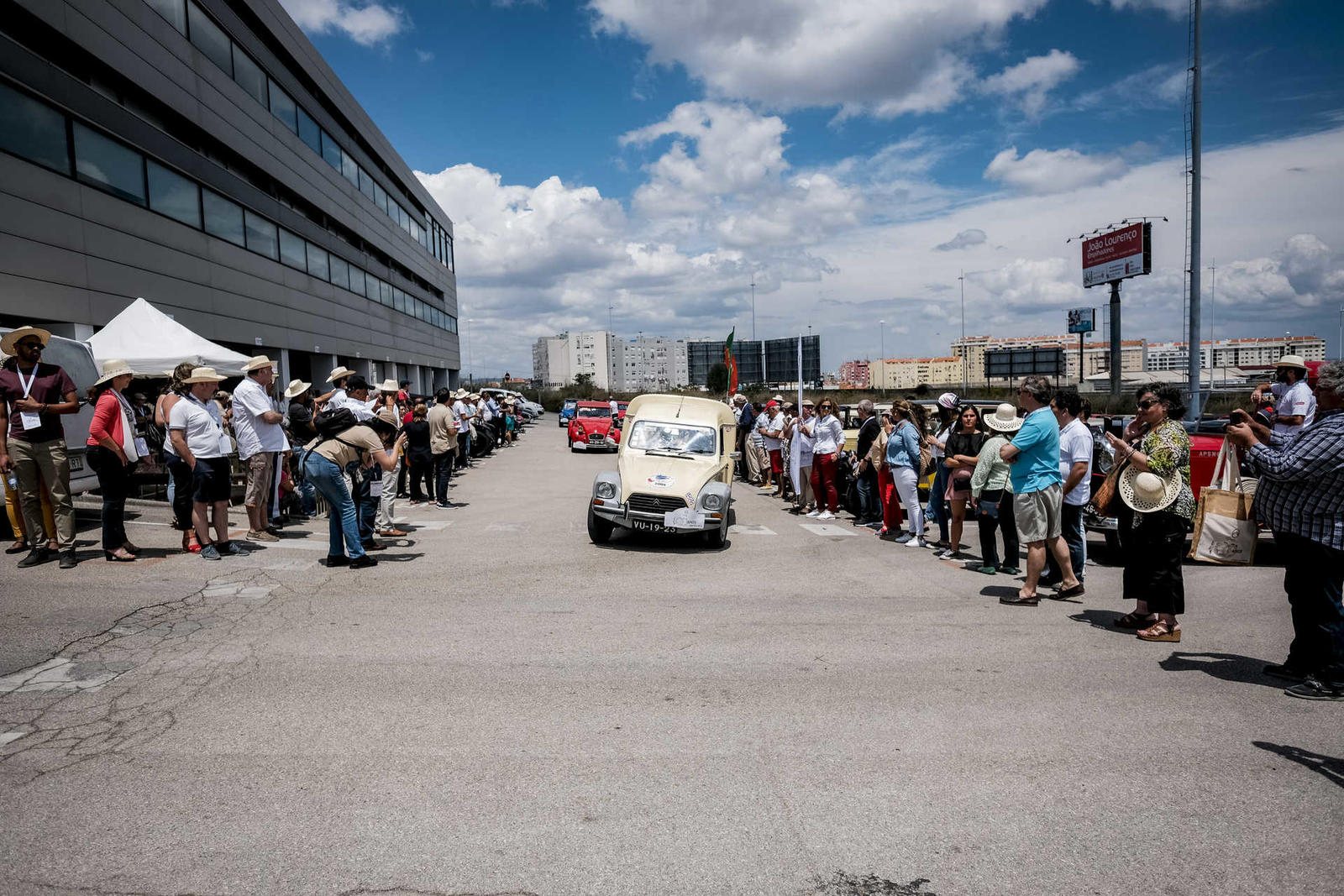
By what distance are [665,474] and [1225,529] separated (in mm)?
6296

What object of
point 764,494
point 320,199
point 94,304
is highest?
point 320,199

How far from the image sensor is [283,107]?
32.9 m

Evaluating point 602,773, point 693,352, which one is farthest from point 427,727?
point 693,352

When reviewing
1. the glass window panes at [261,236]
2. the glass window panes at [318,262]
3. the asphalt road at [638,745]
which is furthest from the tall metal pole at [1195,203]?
the glass window panes at [318,262]

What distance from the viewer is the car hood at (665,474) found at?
33.3 feet

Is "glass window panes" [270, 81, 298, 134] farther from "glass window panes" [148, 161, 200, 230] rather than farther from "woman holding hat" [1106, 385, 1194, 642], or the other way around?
"woman holding hat" [1106, 385, 1194, 642]

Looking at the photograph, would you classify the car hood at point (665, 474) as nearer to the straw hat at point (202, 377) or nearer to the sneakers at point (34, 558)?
the straw hat at point (202, 377)

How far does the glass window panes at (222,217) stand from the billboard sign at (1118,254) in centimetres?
4701

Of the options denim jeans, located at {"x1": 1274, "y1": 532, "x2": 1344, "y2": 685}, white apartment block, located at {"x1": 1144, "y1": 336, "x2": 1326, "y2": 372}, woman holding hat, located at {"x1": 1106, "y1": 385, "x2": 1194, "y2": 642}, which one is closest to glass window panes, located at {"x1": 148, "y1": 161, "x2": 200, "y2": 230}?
woman holding hat, located at {"x1": 1106, "y1": 385, "x2": 1194, "y2": 642}

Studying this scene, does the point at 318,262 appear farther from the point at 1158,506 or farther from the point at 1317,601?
the point at 1317,601

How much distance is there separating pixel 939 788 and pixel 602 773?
5.33 ft

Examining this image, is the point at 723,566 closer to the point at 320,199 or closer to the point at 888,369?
the point at 320,199

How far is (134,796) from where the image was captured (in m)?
3.46

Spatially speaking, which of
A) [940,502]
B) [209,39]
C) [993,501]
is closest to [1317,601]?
[993,501]
